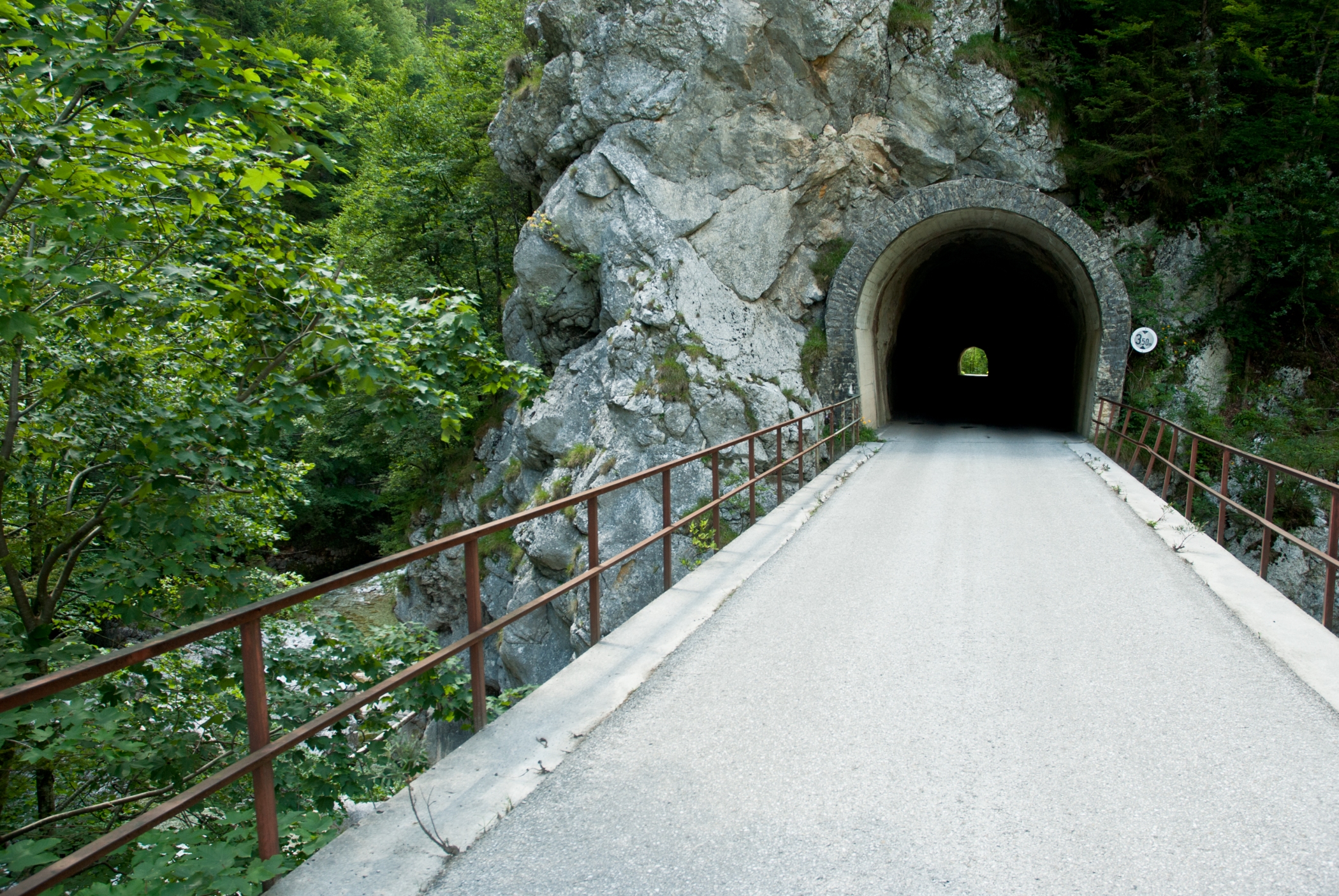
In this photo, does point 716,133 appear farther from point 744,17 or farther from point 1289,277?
point 1289,277

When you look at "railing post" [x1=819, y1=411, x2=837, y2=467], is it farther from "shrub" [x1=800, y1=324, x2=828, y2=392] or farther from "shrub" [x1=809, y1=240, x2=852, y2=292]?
"shrub" [x1=809, y1=240, x2=852, y2=292]

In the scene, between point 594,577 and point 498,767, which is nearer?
point 498,767

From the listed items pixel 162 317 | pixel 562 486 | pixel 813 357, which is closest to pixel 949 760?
pixel 162 317

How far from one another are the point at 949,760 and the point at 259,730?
2799 mm

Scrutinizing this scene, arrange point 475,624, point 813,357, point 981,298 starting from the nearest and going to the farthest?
point 475,624 → point 813,357 → point 981,298

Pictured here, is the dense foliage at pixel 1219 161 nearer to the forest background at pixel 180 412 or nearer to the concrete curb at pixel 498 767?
the forest background at pixel 180 412

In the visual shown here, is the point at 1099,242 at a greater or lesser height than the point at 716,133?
lesser

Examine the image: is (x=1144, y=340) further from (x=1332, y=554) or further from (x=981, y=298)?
(x=1332, y=554)

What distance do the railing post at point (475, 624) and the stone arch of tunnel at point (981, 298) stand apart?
14.3 metres

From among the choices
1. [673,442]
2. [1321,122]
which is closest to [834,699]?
[673,442]

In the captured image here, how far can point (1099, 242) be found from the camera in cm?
1594

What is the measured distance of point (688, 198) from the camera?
1722cm

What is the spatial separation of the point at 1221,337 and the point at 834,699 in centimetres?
1698

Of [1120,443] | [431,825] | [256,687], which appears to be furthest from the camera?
[1120,443]
